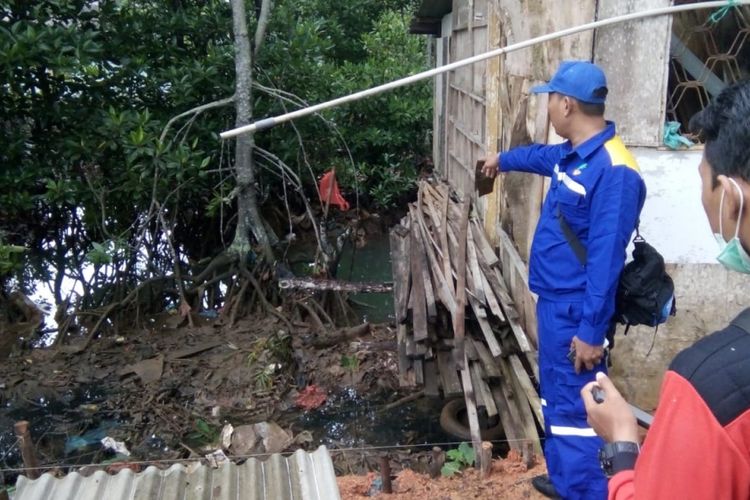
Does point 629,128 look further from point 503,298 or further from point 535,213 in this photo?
point 503,298

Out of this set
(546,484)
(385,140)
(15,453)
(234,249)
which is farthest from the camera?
(385,140)

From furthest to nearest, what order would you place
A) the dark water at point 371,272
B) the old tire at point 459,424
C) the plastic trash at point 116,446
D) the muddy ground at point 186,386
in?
the dark water at point 371,272
the muddy ground at point 186,386
the plastic trash at point 116,446
the old tire at point 459,424

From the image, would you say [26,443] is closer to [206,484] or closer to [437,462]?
[206,484]

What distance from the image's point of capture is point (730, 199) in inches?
48.1

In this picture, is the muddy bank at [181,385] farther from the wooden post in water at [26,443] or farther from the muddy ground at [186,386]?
the wooden post in water at [26,443]

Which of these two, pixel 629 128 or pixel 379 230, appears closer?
pixel 629 128

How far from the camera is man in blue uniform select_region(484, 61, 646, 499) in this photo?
9.46 ft

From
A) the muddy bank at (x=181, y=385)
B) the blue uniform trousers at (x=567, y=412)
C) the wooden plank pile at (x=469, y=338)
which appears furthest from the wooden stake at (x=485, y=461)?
the muddy bank at (x=181, y=385)

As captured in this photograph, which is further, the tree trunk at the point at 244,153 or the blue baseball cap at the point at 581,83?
the tree trunk at the point at 244,153

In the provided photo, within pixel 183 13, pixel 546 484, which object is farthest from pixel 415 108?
pixel 546 484

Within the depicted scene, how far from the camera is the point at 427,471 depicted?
437 cm

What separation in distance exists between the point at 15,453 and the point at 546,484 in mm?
4389

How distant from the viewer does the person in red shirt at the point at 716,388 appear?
3.44 ft

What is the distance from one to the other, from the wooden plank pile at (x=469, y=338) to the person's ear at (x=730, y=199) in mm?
3045
